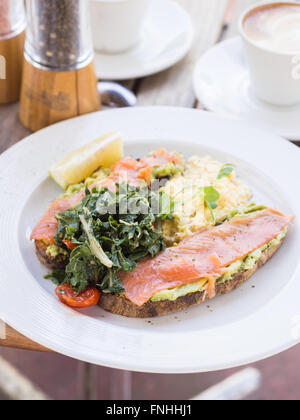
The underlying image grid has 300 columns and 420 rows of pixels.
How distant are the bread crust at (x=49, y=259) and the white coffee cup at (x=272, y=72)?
1416 mm

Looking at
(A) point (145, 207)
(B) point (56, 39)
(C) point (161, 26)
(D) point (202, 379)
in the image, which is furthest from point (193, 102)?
(D) point (202, 379)

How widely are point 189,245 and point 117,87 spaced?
120 cm

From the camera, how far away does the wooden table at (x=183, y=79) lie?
Result: 9.17 feet

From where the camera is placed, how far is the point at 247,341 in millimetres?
1753

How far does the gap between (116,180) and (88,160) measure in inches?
8.7

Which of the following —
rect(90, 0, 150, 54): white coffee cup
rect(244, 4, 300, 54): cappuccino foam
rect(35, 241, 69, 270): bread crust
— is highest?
rect(244, 4, 300, 54): cappuccino foam

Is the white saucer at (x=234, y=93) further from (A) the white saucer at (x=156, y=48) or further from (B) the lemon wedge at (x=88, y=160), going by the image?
(B) the lemon wedge at (x=88, y=160)

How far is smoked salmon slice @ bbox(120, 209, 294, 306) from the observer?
1.94m

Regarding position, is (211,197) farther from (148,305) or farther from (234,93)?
(234,93)

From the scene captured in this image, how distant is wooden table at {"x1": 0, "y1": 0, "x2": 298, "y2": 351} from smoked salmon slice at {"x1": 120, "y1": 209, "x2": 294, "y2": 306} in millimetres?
1037

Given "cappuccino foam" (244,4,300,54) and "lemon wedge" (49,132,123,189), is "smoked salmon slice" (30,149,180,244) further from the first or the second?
"cappuccino foam" (244,4,300,54)

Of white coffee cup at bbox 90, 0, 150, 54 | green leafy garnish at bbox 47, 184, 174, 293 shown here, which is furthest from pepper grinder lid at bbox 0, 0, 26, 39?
green leafy garnish at bbox 47, 184, 174, 293

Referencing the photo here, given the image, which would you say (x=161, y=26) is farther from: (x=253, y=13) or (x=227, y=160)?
(x=227, y=160)

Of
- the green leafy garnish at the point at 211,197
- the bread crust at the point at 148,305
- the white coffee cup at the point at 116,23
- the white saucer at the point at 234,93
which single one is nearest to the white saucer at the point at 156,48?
the white coffee cup at the point at 116,23
